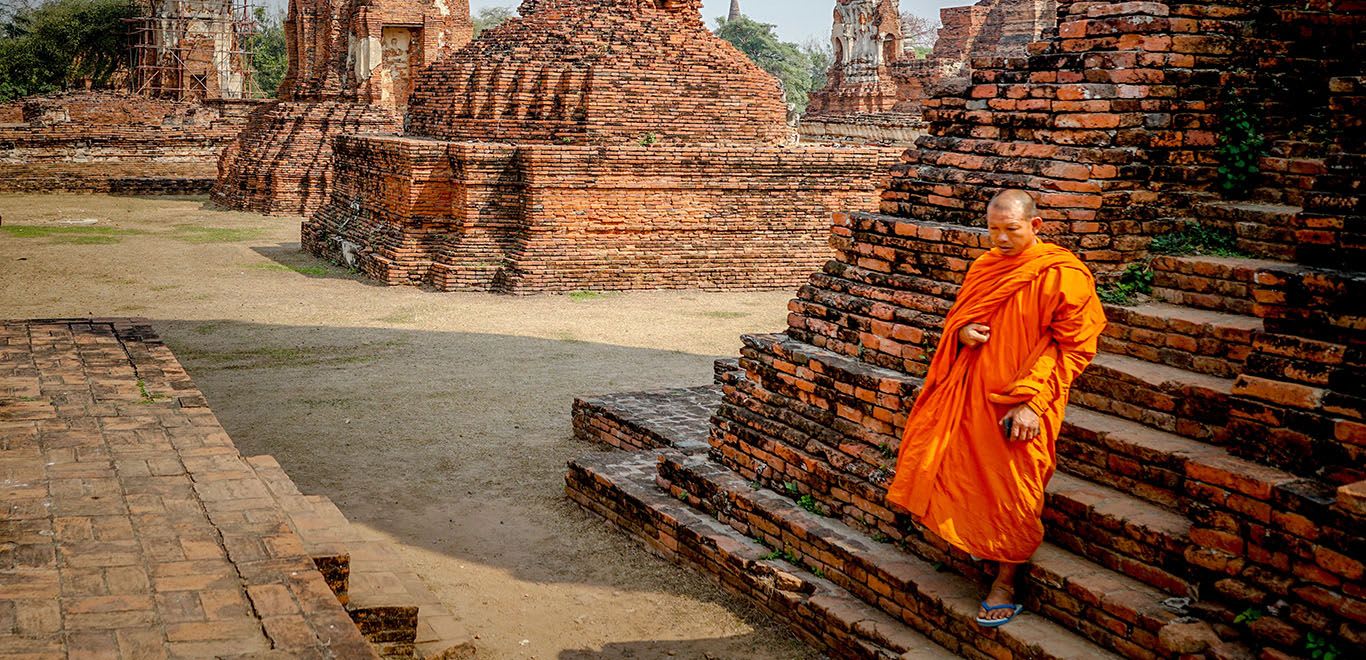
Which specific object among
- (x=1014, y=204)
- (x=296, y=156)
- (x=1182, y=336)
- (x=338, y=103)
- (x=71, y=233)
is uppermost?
(x=338, y=103)

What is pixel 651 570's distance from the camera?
525 centimetres

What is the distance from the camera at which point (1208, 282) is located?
449cm

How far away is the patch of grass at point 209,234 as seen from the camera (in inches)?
648

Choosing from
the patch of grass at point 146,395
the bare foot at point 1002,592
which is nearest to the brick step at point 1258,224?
the bare foot at point 1002,592

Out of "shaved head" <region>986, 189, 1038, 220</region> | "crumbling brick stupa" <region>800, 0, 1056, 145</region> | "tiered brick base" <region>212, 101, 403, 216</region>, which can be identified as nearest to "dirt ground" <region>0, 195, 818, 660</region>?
"shaved head" <region>986, 189, 1038, 220</region>

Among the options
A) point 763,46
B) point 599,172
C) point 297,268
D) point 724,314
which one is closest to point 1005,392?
point 724,314

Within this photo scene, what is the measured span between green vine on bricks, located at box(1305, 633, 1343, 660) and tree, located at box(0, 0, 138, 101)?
122ft

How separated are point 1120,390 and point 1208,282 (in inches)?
22.5

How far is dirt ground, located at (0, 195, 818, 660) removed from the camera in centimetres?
487

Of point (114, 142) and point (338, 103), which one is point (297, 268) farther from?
point (114, 142)

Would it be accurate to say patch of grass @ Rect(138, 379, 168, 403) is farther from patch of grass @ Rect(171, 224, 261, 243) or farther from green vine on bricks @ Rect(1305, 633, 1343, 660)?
patch of grass @ Rect(171, 224, 261, 243)

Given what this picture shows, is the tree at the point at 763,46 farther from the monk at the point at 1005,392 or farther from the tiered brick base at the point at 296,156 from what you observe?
the monk at the point at 1005,392

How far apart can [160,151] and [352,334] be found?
16450 mm

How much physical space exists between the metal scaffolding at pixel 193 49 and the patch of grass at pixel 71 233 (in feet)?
46.2
